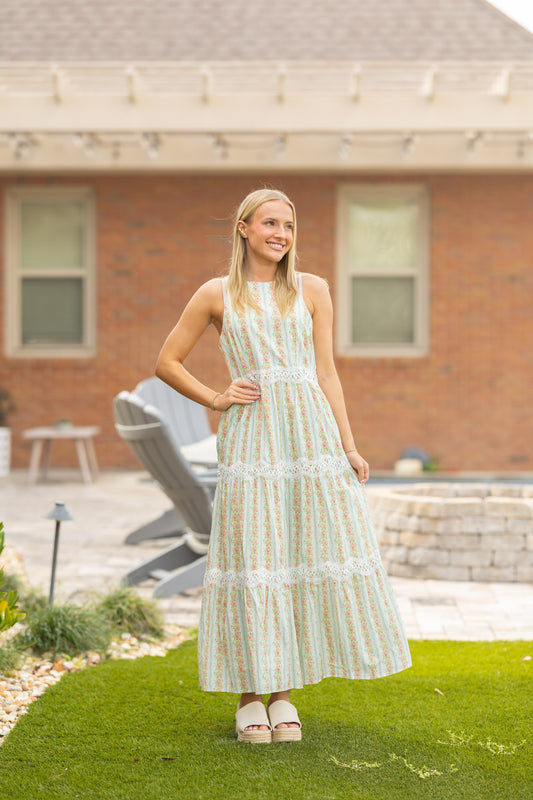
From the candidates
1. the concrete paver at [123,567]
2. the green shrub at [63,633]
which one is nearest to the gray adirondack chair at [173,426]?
the concrete paver at [123,567]

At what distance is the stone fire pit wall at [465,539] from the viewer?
211 inches

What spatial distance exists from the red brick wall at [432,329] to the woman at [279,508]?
23.4 ft

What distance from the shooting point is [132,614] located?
14.1 ft

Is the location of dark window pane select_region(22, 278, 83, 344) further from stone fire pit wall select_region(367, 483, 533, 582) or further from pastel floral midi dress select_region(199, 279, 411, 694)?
pastel floral midi dress select_region(199, 279, 411, 694)

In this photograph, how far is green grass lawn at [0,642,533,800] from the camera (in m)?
2.73

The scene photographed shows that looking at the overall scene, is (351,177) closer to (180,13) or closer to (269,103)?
(269,103)

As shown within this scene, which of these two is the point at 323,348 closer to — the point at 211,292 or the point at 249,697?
the point at 211,292

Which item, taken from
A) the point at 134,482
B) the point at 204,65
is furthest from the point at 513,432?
the point at 204,65

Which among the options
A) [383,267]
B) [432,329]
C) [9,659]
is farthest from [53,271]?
[9,659]

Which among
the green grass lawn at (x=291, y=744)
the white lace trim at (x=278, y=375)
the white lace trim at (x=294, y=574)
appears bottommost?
the green grass lawn at (x=291, y=744)

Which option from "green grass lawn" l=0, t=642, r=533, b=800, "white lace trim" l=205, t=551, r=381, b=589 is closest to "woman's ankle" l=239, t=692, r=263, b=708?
"green grass lawn" l=0, t=642, r=533, b=800

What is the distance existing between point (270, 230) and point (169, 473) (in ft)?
7.28

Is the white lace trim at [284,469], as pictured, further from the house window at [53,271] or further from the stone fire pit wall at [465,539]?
the house window at [53,271]

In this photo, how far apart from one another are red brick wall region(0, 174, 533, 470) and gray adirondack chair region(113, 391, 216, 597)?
505 centimetres
